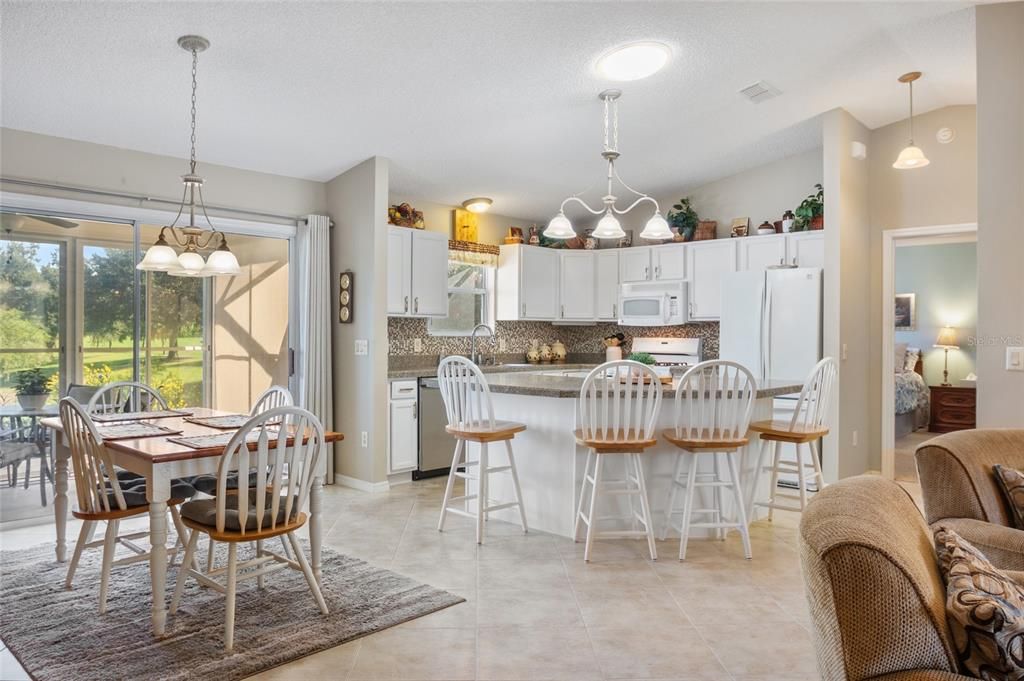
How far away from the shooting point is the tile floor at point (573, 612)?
2.41 metres

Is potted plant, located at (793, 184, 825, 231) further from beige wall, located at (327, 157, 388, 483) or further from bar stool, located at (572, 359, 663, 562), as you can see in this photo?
beige wall, located at (327, 157, 388, 483)

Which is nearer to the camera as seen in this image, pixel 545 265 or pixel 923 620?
pixel 923 620

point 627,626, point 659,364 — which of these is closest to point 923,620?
point 627,626

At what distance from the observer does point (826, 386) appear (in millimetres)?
3893

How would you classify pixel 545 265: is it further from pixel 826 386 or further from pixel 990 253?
pixel 990 253

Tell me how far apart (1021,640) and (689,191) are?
579cm

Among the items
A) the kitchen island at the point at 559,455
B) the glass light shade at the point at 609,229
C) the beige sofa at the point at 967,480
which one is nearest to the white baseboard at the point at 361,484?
the kitchen island at the point at 559,455

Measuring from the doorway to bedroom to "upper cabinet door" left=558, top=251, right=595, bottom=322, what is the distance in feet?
11.9

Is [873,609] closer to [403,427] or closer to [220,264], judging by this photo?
[220,264]

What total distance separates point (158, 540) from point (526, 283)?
4512 mm

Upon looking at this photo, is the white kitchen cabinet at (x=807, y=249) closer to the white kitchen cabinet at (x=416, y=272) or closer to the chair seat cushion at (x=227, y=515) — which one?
the white kitchen cabinet at (x=416, y=272)

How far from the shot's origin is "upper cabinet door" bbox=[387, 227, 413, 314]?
545 centimetres

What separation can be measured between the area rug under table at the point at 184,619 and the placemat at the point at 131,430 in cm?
74

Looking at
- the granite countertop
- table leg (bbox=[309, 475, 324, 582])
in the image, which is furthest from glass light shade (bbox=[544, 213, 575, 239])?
table leg (bbox=[309, 475, 324, 582])
